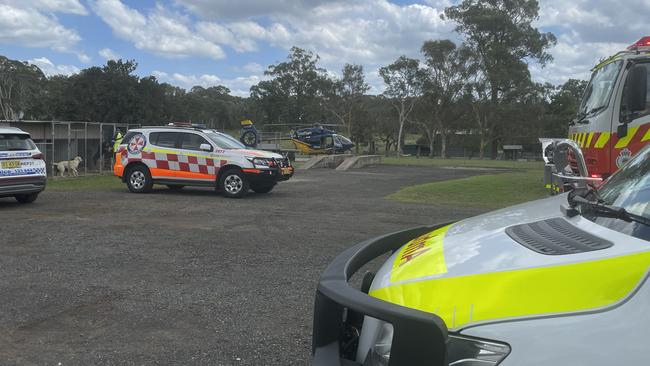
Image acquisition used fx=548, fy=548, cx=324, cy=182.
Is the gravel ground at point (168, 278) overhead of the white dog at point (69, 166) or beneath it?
beneath

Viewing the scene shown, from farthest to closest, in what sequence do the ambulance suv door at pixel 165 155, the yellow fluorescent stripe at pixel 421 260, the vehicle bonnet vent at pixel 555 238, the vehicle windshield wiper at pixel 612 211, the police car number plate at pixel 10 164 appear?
the ambulance suv door at pixel 165 155 < the police car number plate at pixel 10 164 < the yellow fluorescent stripe at pixel 421 260 < the vehicle windshield wiper at pixel 612 211 < the vehicle bonnet vent at pixel 555 238

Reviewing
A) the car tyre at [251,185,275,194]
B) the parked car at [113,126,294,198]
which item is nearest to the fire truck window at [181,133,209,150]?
the parked car at [113,126,294,198]

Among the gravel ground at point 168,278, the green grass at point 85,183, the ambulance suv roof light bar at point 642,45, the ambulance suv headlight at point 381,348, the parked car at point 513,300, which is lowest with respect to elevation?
the green grass at point 85,183

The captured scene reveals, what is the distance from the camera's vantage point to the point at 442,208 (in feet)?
39.8

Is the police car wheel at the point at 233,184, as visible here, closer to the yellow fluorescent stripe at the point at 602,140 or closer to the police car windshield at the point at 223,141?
the police car windshield at the point at 223,141

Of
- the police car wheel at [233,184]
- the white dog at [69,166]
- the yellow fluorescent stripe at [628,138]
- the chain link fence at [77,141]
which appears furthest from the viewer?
the chain link fence at [77,141]

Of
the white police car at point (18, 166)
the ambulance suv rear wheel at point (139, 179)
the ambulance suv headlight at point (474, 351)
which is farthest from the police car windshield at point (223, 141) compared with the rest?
Result: the ambulance suv headlight at point (474, 351)

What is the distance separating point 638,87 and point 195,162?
10.4 metres

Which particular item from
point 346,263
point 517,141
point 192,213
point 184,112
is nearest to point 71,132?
point 192,213

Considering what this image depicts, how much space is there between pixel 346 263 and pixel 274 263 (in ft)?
13.3

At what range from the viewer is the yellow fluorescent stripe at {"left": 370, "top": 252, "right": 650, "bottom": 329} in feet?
5.42

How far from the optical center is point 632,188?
2449 mm

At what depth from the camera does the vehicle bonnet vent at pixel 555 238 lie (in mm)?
1882

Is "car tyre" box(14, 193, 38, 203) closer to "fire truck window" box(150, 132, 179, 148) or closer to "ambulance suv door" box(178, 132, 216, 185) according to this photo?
"fire truck window" box(150, 132, 179, 148)
